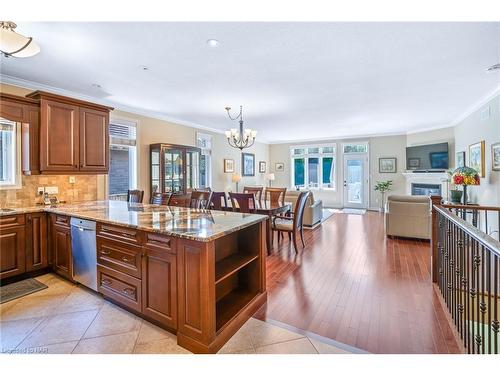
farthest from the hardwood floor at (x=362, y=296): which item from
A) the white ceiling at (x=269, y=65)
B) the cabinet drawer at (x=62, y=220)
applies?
the white ceiling at (x=269, y=65)

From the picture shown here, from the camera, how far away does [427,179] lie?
7.64 m

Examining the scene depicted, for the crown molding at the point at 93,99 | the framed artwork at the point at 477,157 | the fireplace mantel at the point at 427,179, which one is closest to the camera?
the crown molding at the point at 93,99

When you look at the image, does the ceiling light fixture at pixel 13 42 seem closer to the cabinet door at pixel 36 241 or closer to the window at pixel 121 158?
the cabinet door at pixel 36 241

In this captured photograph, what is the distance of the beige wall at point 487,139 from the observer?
14.2 feet

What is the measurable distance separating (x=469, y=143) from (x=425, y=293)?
468 cm

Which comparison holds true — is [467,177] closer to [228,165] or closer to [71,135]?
[228,165]

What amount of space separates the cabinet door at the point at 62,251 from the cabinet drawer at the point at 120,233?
0.75 meters

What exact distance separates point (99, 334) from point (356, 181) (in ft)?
29.3

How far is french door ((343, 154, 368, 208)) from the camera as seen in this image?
30.1ft

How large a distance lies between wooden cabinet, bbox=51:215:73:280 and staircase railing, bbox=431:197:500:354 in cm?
366
